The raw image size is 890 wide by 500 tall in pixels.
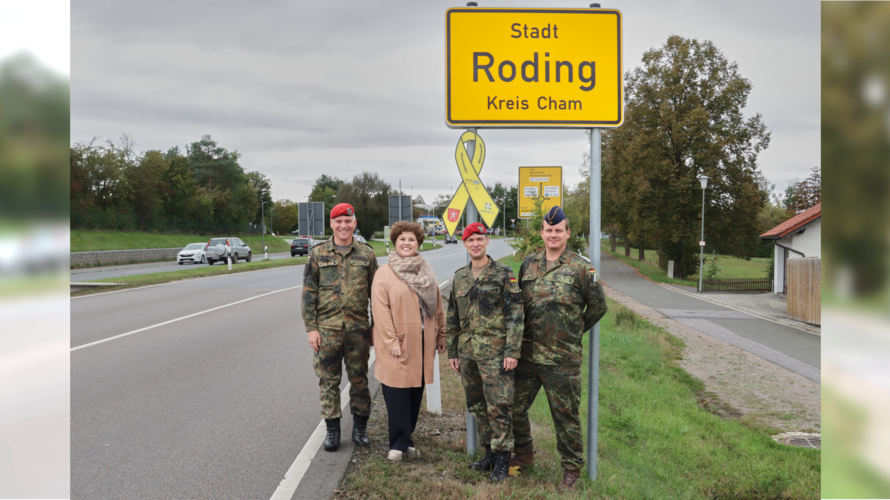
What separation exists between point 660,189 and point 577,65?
1253 inches

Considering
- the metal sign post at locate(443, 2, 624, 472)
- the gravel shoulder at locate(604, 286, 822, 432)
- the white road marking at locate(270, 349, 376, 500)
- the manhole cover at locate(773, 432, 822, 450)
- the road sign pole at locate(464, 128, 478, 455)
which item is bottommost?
the gravel shoulder at locate(604, 286, 822, 432)

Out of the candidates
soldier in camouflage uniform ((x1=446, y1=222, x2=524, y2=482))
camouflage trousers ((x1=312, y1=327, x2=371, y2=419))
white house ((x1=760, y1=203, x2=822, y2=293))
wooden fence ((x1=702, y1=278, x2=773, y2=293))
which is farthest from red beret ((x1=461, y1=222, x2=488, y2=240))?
wooden fence ((x1=702, y1=278, x2=773, y2=293))

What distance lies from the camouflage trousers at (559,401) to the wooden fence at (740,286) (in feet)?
87.0

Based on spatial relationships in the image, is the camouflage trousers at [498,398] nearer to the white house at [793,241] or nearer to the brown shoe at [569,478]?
the brown shoe at [569,478]

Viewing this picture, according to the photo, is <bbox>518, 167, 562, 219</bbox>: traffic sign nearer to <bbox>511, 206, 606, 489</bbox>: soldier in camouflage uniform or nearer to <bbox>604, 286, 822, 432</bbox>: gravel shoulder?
<bbox>604, 286, 822, 432</bbox>: gravel shoulder

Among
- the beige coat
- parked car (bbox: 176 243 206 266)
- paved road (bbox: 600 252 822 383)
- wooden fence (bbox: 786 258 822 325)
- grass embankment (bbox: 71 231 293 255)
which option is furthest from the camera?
parked car (bbox: 176 243 206 266)

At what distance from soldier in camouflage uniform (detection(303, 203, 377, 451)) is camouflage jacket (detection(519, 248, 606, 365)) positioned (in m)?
1.59

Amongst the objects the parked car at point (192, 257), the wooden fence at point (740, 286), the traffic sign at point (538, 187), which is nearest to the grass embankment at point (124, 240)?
the parked car at point (192, 257)

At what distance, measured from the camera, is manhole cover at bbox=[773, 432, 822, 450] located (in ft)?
19.6

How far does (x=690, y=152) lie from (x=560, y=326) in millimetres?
33249

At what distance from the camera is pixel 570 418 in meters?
4.29

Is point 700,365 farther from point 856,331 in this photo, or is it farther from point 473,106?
point 856,331

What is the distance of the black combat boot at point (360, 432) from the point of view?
5062 millimetres

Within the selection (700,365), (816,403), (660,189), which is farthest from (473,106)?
(660,189)
